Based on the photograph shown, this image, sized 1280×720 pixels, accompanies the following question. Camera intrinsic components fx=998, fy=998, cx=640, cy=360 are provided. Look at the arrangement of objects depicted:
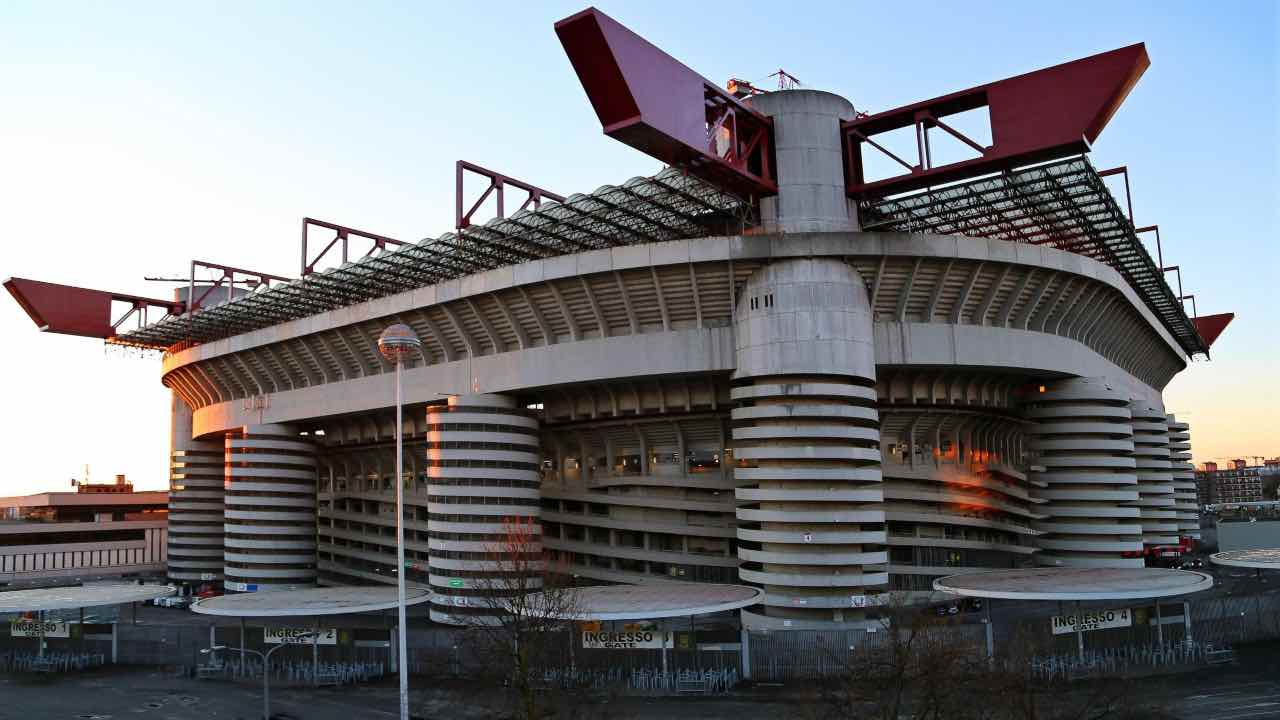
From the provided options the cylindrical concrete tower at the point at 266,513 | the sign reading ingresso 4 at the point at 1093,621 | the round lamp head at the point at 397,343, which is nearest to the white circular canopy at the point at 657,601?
the round lamp head at the point at 397,343

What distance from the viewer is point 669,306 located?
4925cm

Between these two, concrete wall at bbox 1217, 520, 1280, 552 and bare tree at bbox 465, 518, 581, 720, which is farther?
concrete wall at bbox 1217, 520, 1280, 552

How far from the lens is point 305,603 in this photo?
4653 cm

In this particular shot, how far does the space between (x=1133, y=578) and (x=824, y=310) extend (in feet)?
55.5

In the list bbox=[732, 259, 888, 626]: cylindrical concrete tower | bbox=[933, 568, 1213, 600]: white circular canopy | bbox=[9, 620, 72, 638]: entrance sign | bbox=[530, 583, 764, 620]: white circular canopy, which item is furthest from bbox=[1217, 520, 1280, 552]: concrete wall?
bbox=[9, 620, 72, 638]: entrance sign

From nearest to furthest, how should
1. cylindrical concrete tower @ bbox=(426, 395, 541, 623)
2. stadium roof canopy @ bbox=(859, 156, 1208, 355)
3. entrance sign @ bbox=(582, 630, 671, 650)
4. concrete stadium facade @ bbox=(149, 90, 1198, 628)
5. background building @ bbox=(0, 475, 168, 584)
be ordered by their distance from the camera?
entrance sign @ bbox=(582, 630, 671, 650)
stadium roof canopy @ bbox=(859, 156, 1208, 355)
concrete stadium facade @ bbox=(149, 90, 1198, 628)
cylindrical concrete tower @ bbox=(426, 395, 541, 623)
background building @ bbox=(0, 475, 168, 584)

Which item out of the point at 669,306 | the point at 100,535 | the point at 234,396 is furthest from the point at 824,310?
the point at 100,535

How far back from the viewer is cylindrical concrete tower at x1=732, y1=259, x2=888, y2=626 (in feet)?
143

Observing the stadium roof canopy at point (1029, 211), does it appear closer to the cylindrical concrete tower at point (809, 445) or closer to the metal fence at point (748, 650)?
the cylindrical concrete tower at point (809, 445)

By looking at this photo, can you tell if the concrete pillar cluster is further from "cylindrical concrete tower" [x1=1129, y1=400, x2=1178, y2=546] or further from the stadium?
the stadium

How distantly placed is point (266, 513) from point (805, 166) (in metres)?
46.0

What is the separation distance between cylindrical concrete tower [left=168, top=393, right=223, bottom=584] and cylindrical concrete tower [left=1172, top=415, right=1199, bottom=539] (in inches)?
3337

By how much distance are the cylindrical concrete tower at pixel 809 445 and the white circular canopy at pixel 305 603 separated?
16376 millimetres

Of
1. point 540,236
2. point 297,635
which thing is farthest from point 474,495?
point 540,236
